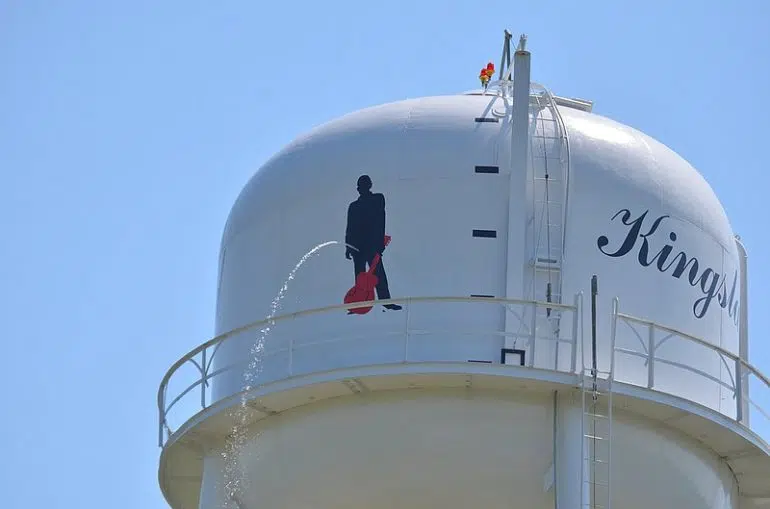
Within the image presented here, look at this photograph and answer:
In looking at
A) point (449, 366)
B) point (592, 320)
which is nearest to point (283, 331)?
point (449, 366)

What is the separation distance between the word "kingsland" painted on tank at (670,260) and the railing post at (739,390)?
0.84 m

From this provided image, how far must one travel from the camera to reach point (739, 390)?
23.9 metres

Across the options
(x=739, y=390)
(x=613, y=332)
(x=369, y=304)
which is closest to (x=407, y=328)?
(x=369, y=304)

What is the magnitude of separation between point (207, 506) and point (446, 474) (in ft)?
12.1

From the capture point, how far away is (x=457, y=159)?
24.0m

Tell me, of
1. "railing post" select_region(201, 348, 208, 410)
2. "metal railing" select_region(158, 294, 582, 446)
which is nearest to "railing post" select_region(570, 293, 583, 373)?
"metal railing" select_region(158, 294, 582, 446)

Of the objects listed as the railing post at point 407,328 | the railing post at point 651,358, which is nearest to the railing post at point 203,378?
the railing post at point 407,328

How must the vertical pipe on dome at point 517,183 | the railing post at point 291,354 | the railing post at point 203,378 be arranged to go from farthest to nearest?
the railing post at point 203,378 → the railing post at point 291,354 → the vertical pipe on dome at point 517,183

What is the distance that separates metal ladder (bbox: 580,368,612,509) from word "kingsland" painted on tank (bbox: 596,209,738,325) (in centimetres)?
189

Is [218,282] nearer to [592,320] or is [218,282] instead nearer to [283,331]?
[283,331]

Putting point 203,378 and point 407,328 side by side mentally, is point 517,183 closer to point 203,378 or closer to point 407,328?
point 407,328

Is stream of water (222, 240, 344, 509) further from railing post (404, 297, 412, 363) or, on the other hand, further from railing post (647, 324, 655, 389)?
railing post (647, 324, 655, 389)

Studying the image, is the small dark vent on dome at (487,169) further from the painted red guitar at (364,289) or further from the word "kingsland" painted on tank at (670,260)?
the painted red guitar at (364,289)

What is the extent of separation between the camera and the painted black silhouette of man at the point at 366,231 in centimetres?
2364
